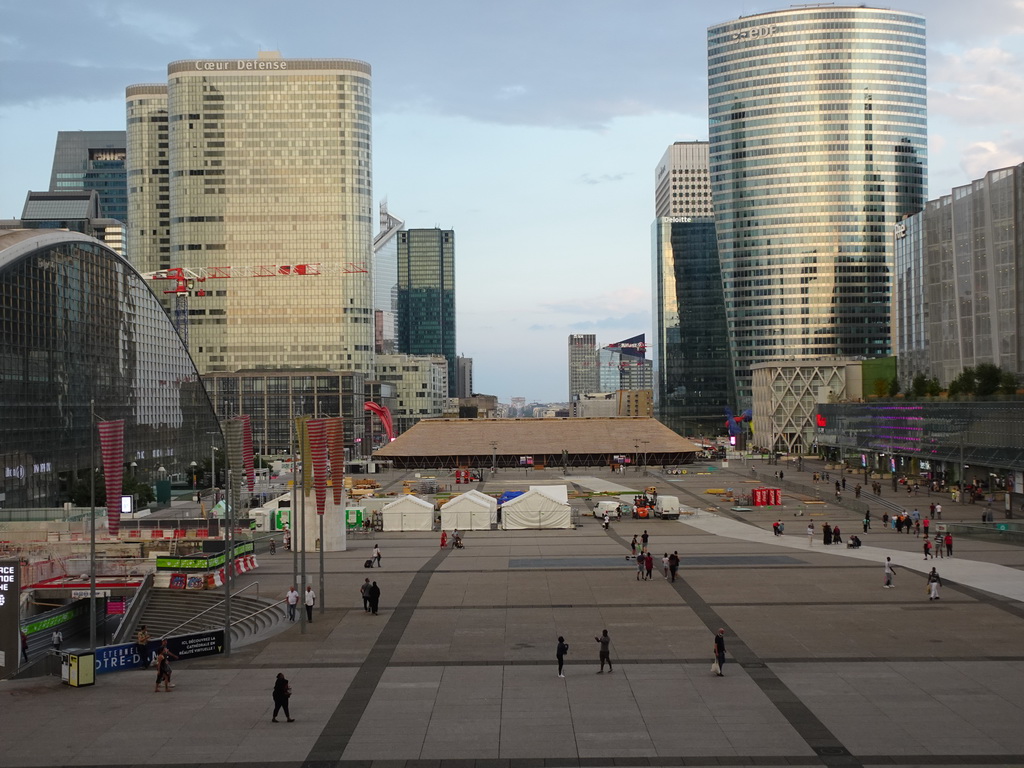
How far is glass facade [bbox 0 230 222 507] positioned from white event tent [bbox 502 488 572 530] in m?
27.3

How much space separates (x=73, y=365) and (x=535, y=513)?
46169 mm

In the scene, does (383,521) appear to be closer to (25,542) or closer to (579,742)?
(25,542)

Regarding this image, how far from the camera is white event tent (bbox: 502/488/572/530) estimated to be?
2685 inches

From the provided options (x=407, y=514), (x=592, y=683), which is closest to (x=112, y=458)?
(x=592, y=683)

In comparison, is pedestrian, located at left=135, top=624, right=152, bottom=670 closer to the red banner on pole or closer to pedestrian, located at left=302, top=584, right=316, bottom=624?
pedestrian, located at left=302, top=584, right=316, bottom=624

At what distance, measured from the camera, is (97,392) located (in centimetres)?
9506

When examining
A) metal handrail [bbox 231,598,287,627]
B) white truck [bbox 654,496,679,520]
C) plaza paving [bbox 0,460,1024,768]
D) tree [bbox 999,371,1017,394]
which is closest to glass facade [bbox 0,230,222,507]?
metal handrail [bbox 231,598,287,627]

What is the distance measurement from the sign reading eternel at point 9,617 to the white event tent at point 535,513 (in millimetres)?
38362

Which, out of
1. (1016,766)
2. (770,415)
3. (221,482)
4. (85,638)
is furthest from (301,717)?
(770,415)

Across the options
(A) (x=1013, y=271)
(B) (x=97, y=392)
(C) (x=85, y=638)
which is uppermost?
(A) (x=1013, y=271)

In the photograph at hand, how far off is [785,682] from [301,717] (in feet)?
42.1

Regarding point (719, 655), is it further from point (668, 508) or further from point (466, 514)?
point (668, 508)

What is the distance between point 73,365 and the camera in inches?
3568

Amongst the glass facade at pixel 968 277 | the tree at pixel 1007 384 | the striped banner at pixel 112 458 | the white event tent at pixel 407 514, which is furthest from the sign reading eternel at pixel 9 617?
the glass facade at pixel 968 277
